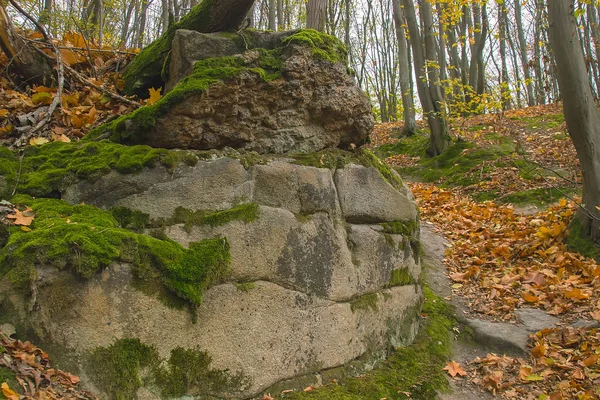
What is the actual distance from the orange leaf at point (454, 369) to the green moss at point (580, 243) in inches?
115

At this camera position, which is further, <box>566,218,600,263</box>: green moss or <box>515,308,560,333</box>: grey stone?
<box>566,218,600,263</box>: green moss

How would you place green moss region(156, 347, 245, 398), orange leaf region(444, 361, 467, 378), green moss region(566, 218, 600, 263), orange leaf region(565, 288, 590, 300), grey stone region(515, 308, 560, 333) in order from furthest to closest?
green moss region(566, 218, 600, 263)
orange leaf region(565, 288, 590, 300)
grey stone region(515, 308, 560, 333)
orange leaf region(444, 361, 467, 378)
green moss region(156, 347, 245, 398)

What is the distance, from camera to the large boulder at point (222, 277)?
3191 mm

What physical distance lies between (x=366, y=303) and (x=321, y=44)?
10.1 ft

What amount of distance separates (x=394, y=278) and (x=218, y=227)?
2196 millimetres

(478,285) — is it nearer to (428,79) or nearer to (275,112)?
(275,112)

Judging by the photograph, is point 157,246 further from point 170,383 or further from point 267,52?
point 267,52

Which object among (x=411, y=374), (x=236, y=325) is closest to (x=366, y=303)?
(x=411, y=374)

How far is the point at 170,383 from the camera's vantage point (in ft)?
11.4

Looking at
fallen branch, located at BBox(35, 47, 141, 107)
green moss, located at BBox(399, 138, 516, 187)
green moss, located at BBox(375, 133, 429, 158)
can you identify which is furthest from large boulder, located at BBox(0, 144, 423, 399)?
green moss, located at BBox(375, 133, 429, 158)

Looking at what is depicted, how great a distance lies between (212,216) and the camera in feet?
13.8

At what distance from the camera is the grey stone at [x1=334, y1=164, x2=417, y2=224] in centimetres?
512

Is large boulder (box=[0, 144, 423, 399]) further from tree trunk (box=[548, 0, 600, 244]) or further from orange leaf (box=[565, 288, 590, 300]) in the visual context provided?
tree trunk (box=[548, 0, 600, 244])

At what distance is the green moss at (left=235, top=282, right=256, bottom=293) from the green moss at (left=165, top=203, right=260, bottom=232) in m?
0.58
